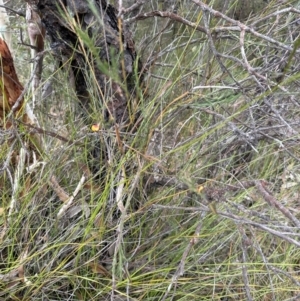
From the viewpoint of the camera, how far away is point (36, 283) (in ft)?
3.22

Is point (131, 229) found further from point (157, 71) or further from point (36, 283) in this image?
point (157, 71)

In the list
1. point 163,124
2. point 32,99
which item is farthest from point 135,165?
point 32,99

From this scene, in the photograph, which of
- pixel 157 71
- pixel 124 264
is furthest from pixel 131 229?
pixel 157 71

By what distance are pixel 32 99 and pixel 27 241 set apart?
36 cm

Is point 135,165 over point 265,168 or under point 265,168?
over

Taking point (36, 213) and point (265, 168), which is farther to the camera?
point (265, 168)

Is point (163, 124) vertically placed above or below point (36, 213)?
above

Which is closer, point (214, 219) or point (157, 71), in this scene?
point (214, 219)

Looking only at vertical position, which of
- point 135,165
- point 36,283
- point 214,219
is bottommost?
point 36,283

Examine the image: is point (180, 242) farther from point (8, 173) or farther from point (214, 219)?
point (8, 173)

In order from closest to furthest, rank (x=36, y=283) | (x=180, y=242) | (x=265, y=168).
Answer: (x=36, y=283)
(x=180, y=242)
(x=265, y=168)

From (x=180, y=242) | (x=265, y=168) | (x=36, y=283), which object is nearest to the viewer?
(x=36, y=283)

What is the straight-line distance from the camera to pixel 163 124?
1.05 metres

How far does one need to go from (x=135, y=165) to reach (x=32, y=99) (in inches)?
14.2
